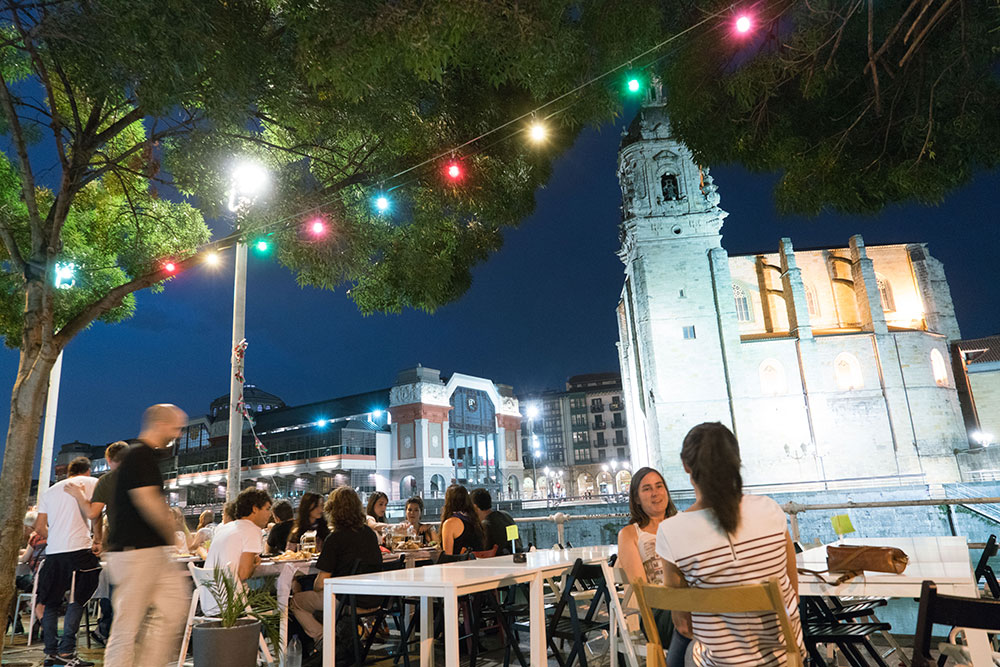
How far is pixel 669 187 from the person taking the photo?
110ft

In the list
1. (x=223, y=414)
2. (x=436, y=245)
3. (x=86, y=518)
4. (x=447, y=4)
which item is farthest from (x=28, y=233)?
(x=223, y=414)

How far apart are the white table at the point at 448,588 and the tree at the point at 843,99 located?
11.2 feet

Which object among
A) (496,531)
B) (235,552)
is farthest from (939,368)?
(235,552)

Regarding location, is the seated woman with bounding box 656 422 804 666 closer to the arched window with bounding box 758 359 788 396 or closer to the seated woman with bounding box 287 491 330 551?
the seated woman with bounding box 287 491 330 551

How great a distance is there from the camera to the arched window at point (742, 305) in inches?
1407

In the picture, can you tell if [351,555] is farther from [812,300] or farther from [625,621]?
[812,300]

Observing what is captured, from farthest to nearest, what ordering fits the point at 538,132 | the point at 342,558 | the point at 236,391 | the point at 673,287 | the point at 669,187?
the point at 669,187, the point at 673,287, the point at 236,391, the point at 538,132, the point at 342,558

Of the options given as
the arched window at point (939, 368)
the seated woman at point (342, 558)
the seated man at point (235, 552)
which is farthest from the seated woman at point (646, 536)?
the arched window at point (939, 368)

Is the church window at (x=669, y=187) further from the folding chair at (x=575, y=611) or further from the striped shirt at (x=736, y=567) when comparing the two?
the striped shirt at (x=736, y=567)

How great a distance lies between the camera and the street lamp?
7016 mm

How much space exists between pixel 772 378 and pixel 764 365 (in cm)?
78

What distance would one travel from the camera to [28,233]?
24.3ft

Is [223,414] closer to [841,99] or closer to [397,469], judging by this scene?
[397,469]

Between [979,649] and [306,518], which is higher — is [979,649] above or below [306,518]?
below
